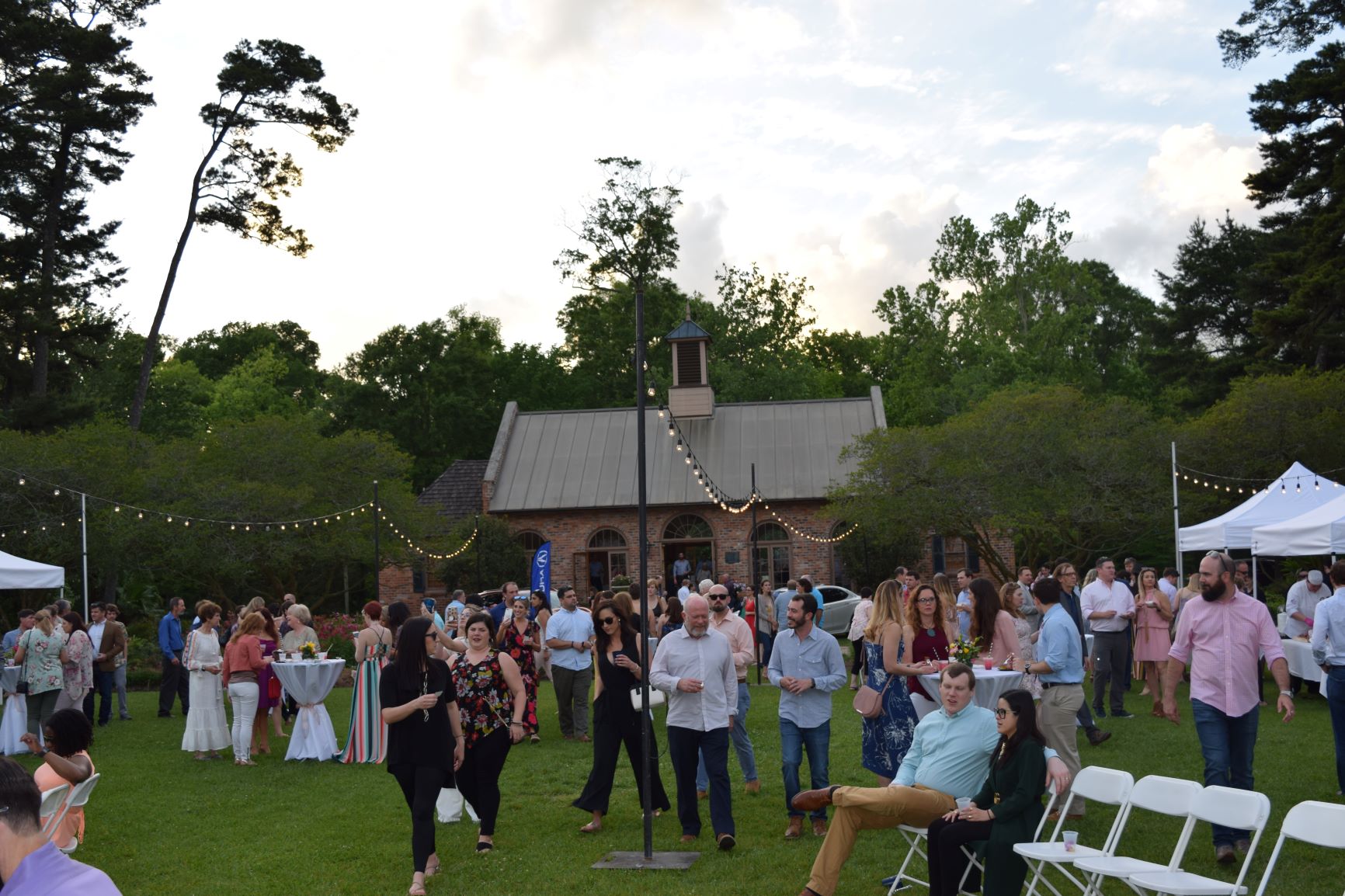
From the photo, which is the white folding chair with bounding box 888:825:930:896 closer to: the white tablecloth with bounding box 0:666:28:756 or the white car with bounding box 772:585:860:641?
the white tablecloth with bounding box 0:666:28:756

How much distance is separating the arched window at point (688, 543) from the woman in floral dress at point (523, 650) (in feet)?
75.3

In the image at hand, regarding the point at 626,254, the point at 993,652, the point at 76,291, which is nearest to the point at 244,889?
the point at 993,652

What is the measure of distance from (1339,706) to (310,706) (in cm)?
976

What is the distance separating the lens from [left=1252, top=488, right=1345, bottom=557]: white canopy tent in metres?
15.1

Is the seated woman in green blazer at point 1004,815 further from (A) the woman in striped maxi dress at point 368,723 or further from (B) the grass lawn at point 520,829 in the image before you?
(A) the woman in striped maxi dress at point 368,723

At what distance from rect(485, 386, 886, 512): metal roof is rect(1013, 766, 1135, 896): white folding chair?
3067 cm

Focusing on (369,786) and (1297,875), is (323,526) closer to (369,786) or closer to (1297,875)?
(369,786)

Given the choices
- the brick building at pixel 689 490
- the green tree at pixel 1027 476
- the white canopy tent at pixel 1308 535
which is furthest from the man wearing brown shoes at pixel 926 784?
the brick building at pixel 689 490

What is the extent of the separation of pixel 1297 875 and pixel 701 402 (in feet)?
112

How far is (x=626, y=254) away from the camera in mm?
47844

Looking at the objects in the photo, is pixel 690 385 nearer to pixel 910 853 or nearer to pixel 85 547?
pixel 85 547

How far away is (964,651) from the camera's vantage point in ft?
29.4

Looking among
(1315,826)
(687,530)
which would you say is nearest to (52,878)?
(1315,826)

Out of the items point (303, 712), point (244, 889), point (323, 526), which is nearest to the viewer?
point (244, 889)
